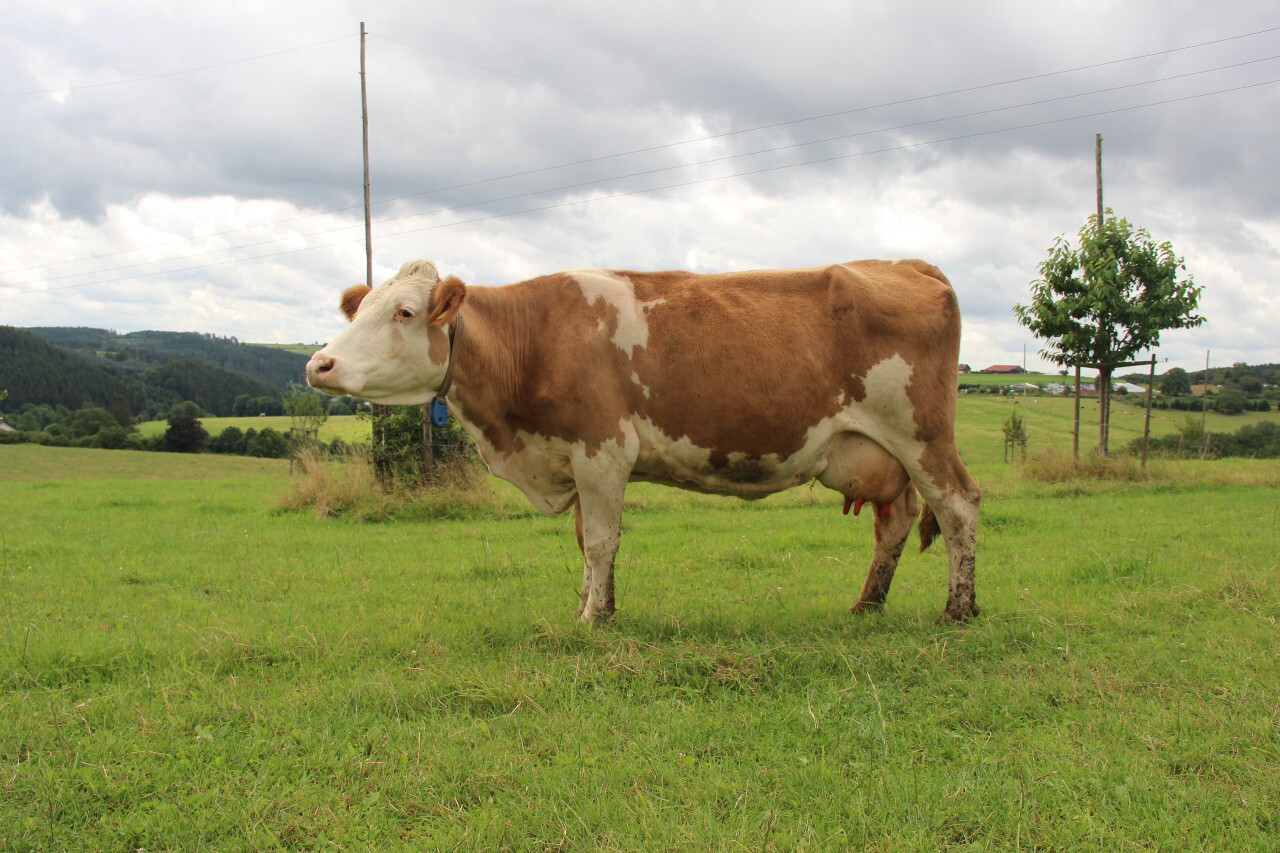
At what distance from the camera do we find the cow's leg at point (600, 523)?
589 cm

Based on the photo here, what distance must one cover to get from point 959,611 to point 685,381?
258cm

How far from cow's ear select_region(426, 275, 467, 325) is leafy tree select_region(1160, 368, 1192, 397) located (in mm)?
47523

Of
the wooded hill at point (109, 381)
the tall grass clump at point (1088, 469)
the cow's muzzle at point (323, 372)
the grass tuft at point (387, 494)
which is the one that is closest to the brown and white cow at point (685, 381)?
the cow's muzzle at point (323, 372)

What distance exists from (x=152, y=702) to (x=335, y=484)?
9.48 meters

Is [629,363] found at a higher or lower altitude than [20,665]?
higher

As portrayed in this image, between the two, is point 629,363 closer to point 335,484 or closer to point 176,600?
point 176,600

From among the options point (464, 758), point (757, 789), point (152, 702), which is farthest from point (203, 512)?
point (757, 789)

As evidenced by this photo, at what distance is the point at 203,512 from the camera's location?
14.5m

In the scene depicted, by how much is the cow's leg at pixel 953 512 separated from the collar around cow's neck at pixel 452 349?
3315 mm

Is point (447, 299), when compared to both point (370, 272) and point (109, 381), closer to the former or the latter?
point (370, 272)

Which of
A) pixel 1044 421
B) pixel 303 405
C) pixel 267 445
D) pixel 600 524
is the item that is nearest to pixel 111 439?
pixel 267 445

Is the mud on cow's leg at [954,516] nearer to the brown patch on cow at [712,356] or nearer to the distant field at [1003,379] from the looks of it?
the brown patch on cow at [712,356]

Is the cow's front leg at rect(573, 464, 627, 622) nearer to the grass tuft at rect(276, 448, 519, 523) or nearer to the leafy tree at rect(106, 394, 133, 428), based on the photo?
the grass tuft at rect(276, 448, 519, 523)

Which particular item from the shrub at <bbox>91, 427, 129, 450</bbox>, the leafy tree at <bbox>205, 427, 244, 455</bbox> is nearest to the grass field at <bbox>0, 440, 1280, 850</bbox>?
the leafy tree at <bbox>205, 427, 244, 455</bbox>
